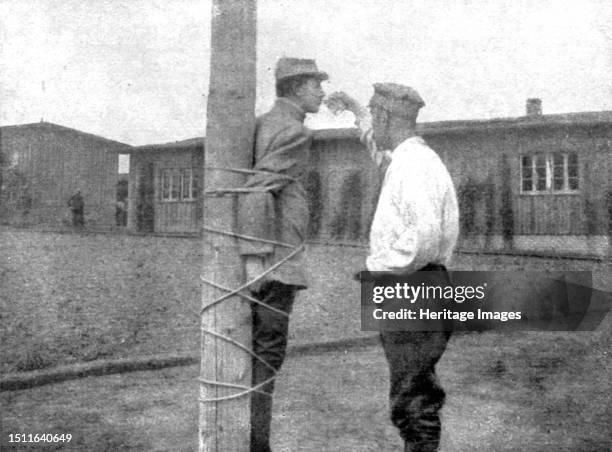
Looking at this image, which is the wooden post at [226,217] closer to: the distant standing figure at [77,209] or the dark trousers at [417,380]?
the dark trousers at [417,380]

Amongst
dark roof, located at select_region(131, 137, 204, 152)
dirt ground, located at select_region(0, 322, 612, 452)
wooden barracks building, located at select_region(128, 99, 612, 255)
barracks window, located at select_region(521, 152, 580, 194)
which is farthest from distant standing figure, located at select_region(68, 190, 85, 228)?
dirt ground, located at select_region(0, 322, 612, 452)

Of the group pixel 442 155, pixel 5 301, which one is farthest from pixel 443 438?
pixel 442 155

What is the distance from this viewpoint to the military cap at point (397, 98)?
6.82 feet

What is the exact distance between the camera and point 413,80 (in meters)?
3.13

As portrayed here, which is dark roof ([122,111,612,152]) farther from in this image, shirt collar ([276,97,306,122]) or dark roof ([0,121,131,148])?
shirt collar ([276,97,306,122])

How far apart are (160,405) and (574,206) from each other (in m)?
8.18

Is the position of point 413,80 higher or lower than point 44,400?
higher

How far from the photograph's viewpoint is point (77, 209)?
13000 millimetres

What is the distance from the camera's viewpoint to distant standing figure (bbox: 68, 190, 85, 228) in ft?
42.6

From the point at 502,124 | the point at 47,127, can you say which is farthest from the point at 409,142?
the point at 47,127

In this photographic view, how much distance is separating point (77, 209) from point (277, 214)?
467 inches

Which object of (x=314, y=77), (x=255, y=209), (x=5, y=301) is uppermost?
(x=314, y=77)

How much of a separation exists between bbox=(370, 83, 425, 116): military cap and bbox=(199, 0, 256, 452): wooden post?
49 cm

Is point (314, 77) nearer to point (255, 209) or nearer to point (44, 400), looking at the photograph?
point (255, 209)
